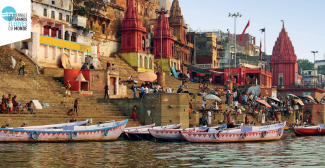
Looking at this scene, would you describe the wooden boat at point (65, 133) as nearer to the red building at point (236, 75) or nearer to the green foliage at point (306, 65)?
the red building at point (236, 75)

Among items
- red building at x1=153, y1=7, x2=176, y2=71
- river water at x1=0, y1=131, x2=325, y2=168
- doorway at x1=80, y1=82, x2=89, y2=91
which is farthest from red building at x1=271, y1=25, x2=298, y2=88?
river water at x1=0, y1=131, x2=325, y2=168

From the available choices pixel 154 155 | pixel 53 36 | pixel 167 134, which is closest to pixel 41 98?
pixel 167 134

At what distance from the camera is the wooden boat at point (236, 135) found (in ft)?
80.3

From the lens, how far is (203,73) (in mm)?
55625

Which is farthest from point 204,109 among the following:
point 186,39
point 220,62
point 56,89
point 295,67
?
point 295,67

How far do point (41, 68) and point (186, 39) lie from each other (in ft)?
105

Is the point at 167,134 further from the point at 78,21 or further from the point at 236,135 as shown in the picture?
the point at 78,21

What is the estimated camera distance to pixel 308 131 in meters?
33.4

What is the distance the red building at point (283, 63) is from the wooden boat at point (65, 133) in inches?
2015

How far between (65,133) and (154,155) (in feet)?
17.1

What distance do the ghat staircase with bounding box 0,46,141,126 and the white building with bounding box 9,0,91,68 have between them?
1302 millimetres

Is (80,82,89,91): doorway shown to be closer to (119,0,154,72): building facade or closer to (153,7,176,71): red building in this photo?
(119,0,154,72): building facade

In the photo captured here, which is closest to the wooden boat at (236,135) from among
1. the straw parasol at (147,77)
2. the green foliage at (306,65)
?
the straw parasol at (147,77)

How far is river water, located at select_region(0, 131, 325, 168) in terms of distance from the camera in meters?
16.7
